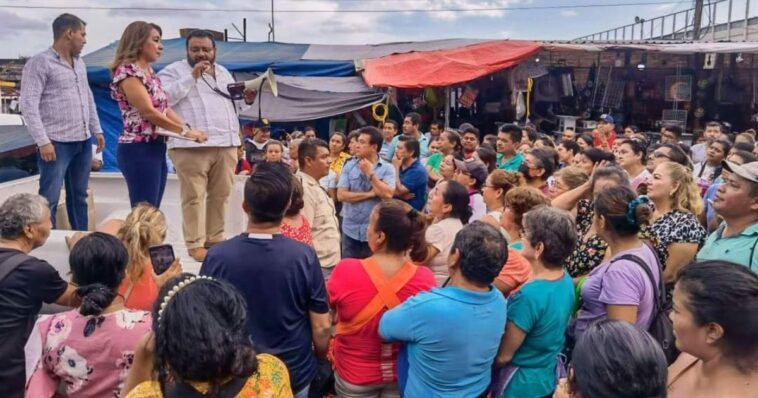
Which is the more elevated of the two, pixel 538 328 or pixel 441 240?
pixel 441 240

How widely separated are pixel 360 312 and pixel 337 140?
436 cm

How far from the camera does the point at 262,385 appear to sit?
1691 millimetres

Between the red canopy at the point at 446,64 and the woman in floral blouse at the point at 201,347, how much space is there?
370 inches

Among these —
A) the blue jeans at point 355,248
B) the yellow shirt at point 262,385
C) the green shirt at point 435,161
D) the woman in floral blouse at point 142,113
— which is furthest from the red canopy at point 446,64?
the yellow shirt at point 262,385

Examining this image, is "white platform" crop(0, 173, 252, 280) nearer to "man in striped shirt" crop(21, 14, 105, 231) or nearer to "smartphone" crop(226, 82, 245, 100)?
"man in striped shirt" crop(21, 14, 105, 231)

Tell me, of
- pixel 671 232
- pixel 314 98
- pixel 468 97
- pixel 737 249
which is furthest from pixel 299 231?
pixel 468 97

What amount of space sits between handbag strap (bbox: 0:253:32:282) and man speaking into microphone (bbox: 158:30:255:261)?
4.94ft

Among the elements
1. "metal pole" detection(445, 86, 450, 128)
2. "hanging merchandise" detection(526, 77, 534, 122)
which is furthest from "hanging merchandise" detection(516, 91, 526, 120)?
"metal pole" detection(445, 86, 450, 128)

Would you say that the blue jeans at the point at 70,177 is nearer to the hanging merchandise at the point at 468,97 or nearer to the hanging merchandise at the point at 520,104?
the hanging merchandise at the point at 520,104

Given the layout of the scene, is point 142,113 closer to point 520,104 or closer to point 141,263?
point 141,263

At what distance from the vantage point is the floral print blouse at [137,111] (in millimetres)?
3438

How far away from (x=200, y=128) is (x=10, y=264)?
1.69 m

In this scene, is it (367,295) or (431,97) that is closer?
(367,295)

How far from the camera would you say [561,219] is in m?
2.63
